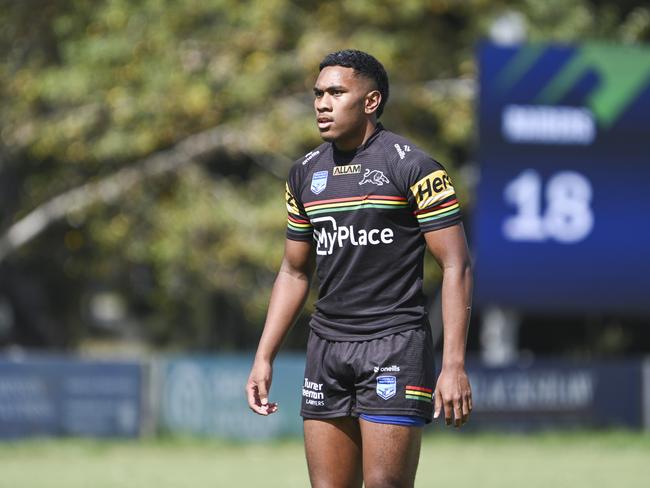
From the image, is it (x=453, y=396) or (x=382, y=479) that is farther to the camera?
(x=382, y=479)

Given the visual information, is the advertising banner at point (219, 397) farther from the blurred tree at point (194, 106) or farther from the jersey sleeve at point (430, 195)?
the jersey sleeve at point (430, 195)

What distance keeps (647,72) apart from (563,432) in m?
5.19

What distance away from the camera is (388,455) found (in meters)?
5.19

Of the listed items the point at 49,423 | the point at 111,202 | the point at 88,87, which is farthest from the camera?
the point at 111,202

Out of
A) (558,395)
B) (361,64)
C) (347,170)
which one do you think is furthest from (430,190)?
(558,395)

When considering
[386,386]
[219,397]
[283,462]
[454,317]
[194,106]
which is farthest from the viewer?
[194,106]

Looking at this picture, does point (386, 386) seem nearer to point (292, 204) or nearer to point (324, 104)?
point (292, 204)

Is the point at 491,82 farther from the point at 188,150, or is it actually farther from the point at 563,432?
the point at 188,150

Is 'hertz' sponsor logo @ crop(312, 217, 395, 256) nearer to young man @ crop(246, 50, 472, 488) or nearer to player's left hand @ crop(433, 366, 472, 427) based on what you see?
young man @ crop(246, 50, 472, 488)

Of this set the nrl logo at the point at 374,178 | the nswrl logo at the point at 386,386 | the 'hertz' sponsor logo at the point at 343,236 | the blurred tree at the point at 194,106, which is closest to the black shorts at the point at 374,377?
the nswrl logo at the point at 386,386

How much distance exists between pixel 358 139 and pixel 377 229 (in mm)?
390

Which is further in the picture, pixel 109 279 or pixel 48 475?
pixel 109 279

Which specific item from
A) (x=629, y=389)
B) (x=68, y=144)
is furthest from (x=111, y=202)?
(x=629, y=389)

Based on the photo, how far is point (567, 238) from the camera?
16.1 meters
